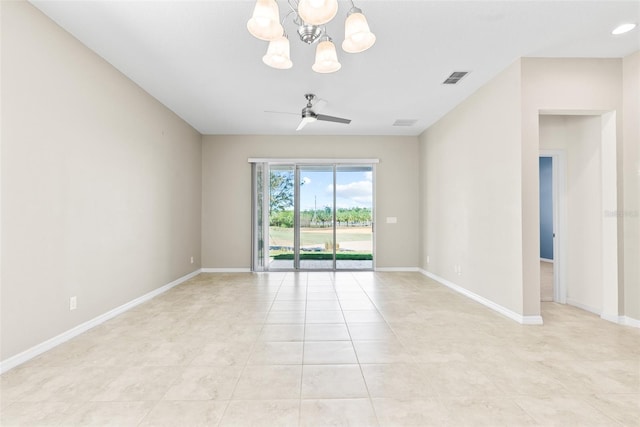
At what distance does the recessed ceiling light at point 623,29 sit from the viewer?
280cm

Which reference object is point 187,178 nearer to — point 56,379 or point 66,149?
→ point 66,149

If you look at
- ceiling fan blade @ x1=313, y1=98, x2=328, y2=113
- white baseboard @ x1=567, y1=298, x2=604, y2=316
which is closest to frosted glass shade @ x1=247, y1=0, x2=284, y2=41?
ceiling fan blade @ x1=313, y1=98, x2=328, y2=113

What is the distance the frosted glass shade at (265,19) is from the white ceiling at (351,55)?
2.51ft

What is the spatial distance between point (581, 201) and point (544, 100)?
1.41 m

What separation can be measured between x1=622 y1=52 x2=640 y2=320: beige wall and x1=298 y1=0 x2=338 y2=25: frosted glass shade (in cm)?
363

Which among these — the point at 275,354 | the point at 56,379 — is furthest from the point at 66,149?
the point at 275,354

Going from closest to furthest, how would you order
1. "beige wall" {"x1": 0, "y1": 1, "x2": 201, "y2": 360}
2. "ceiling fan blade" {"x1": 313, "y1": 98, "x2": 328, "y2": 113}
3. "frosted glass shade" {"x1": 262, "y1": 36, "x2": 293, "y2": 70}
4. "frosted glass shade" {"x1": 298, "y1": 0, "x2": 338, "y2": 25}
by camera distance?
"frosted glass shade" {"x1": 298, "y1": 0, "x2": 338, "y2": 25}
"frosted glass shade" {"x1": 262, "y1": 36, "x2": 293, "y2": 70}
"beige wall" {"x1": 0, "y1": 1, "x2": 201, "y2": 360}
"ceiling fan blade" {"x1": 313, "y1": 98, "x2": 328, "y2": 113}

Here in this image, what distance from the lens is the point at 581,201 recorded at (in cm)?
383

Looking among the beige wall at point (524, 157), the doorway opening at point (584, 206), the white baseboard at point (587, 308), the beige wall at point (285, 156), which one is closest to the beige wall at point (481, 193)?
the beige wall at point (524, 157)

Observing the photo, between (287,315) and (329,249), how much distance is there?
3041 millimetres

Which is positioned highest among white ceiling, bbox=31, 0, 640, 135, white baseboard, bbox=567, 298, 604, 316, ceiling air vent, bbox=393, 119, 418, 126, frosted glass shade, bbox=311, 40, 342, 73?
ceiling air vent, bbox=393, 119, 418, 126

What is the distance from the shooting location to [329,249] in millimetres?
6578

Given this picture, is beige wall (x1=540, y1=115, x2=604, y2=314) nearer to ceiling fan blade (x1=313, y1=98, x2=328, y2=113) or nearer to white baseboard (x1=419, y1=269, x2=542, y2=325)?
white baseboard (x1=419, y1=269, x2=542, y2=325)

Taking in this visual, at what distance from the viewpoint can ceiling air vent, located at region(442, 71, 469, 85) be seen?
12.2ft
